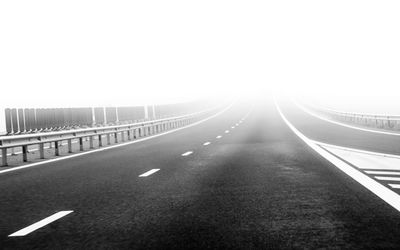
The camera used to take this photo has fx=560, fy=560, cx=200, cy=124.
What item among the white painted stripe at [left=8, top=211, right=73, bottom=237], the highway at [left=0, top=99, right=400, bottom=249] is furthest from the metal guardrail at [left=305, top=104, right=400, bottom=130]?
the white painted stripe at [left=8, top=211, right=73, bottom=237]

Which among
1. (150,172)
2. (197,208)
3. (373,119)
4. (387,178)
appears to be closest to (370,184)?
(387,178)

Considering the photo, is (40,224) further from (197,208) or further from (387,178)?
(387,178)

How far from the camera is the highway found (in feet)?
19.3

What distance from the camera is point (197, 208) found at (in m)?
7.83

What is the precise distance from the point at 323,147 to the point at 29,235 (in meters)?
14.5

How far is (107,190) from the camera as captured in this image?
32.8 feet

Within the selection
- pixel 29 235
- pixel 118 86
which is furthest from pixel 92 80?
pixel 29 235

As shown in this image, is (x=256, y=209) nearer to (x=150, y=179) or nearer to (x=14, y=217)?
(x=14, y=217)

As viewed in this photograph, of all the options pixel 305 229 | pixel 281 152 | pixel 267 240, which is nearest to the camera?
pixel 267 240

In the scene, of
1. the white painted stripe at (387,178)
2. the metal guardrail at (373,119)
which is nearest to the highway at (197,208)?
the white painted stripe at (387,178)

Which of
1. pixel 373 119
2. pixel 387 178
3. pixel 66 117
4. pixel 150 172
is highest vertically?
pixel 66 117

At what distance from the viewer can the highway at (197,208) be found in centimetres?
587

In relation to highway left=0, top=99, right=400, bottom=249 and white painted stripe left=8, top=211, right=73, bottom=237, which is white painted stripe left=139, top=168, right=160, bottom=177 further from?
white painted stripe left=8, top=211, right=73, bottom=237

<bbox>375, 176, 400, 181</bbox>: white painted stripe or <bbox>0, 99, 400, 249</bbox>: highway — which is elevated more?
<bbox>0, 99, 400, 249</bbox>: highway
